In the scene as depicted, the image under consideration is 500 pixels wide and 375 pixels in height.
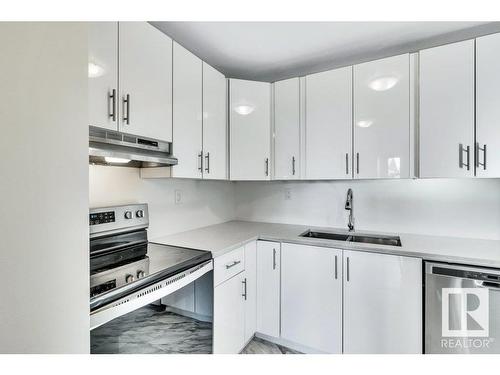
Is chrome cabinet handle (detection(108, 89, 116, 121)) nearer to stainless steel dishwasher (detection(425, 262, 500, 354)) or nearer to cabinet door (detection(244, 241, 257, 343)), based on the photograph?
cabinet door (detection(244, 241, 257, 343))

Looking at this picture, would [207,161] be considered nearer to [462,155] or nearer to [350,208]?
[350,208]

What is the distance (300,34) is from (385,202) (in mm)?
1509

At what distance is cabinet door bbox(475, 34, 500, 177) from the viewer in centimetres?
150

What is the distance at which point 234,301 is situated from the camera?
167 cm

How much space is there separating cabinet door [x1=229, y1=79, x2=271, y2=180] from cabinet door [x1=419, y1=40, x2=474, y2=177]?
1153 mm

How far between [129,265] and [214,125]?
1199 mm

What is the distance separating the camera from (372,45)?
1.87m

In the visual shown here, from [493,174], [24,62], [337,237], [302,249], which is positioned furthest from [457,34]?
[24,62]

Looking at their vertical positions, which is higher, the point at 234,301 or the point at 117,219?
the point at 117,219

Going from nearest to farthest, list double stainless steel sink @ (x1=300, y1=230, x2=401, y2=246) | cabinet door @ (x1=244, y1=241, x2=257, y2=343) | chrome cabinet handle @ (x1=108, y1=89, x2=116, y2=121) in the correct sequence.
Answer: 1. chrome cabinet handle @ (x1=108, y1=89, x2=116, y2=121)
2. cabinet door @ (x1=244, y1=241, x2=257, y2=343)
3. double stainless steel sink @ (x1=300, y1=230, x2=401, y2=246)

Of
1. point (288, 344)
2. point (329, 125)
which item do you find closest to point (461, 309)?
point (288, 344)

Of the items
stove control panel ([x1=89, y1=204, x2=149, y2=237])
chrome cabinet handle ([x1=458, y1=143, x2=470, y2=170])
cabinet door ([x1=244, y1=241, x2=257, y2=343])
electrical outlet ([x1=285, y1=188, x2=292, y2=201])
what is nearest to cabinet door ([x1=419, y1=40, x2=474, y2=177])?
chrome cabinet handle ([x1=458, y1=143, x2=470, y2=170])

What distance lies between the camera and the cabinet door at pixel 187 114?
5.23 ft

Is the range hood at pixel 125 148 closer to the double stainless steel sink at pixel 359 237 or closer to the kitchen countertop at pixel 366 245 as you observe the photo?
the kitchen countertop at pixel 366 245
